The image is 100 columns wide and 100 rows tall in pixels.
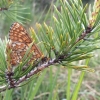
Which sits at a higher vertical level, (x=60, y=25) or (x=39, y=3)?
(x=39, y=3)

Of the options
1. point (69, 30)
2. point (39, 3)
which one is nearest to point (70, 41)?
point (69, 30)

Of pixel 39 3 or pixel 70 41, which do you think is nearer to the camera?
pixel 70 41

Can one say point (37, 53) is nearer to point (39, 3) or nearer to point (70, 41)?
point (70, 41)

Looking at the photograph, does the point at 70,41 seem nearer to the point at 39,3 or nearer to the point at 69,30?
the point at 69,30

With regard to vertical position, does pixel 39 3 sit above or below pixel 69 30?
above

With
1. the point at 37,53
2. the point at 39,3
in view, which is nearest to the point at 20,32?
the point at 37,53

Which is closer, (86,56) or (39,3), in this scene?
(86,56)

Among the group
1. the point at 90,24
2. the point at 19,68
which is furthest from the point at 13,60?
the point at 90,24
